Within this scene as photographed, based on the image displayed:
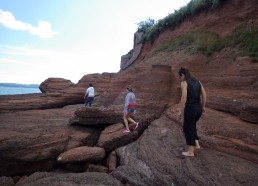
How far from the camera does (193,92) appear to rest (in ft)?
19.9

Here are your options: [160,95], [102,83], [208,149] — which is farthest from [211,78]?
[102,83]

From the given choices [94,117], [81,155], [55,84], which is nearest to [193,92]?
[81,155]

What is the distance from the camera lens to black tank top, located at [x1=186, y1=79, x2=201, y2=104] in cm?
607

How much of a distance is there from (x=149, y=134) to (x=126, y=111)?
1234 millimetres

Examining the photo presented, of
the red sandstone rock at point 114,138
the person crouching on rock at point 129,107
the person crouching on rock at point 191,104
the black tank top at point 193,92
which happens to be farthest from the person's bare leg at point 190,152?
the person crouching on rock at point 129,107

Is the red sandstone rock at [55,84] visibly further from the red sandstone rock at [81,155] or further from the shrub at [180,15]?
the red sandstone rock at [81,155]

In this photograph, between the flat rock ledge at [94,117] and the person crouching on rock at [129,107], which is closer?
the person crouching on rock at [129,107]

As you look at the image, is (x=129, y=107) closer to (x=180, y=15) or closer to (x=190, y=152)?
(x=190, y=152)

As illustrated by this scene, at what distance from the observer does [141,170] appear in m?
6.59

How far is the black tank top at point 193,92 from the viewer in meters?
6.07

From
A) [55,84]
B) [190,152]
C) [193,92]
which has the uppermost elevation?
[55,84]

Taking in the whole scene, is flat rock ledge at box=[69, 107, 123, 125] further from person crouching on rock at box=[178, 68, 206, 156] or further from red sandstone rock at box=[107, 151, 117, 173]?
person crouching on rock at box=[178, 68, 206, 156]

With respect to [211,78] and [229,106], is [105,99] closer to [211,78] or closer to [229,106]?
[211,78]

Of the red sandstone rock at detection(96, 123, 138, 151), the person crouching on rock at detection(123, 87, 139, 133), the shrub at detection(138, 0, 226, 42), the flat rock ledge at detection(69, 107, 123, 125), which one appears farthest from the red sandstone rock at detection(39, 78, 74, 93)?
the person crouching on rock at detection(123, 87, 139, 133)
